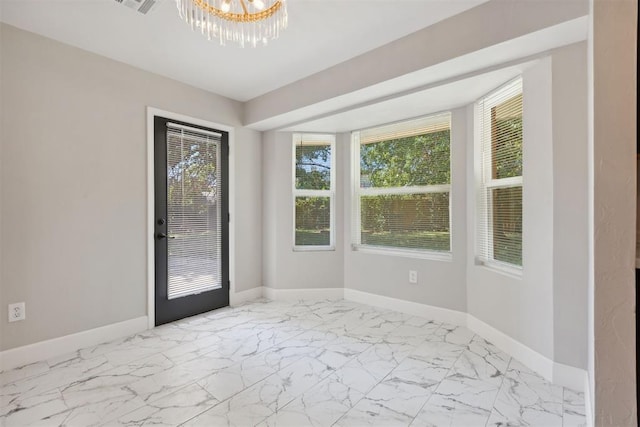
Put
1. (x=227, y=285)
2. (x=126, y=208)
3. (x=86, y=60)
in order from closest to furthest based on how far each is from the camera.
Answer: (x=86, y=60)
(x=126, y=208)
(x=227, y=285)

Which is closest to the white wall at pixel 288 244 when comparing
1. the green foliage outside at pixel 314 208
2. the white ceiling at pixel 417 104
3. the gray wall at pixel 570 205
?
the green foliage outside at pixel 314 208

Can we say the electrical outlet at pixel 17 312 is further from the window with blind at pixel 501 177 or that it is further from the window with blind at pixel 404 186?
the window with blind at pixel 501 177

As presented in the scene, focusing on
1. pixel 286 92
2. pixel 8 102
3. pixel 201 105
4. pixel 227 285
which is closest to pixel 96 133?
pixel 8 102

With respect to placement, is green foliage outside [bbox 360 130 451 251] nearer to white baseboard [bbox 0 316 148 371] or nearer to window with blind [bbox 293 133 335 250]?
window with blind [bbox 293 133 335 250]

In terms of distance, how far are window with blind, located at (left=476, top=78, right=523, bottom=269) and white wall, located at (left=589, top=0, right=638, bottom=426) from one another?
1651 millimetres

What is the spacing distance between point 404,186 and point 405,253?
0.77 metres

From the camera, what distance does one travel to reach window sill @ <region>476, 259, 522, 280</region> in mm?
2423

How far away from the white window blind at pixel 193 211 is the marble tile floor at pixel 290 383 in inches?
25.4

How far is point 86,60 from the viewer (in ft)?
8.65

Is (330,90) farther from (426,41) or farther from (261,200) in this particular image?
(261,200)

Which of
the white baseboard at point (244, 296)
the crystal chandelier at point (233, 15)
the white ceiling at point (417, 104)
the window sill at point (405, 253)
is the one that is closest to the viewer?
the crystal chandelier at point (233, 15)

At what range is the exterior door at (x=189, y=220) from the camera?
123 inches

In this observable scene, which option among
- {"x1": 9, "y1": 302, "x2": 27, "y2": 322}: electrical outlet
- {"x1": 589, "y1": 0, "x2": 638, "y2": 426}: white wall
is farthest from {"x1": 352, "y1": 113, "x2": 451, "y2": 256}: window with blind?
{"x1": 9, "y1": 302, "x2": 27, "y2": 322}: electrical outlet

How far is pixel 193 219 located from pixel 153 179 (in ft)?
1.92
